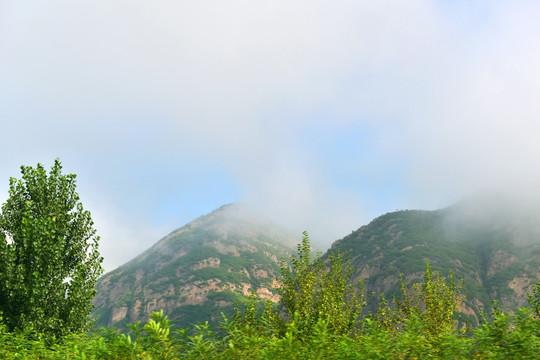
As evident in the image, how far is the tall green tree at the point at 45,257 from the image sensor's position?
18328 mm

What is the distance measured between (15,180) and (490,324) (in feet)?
78.1

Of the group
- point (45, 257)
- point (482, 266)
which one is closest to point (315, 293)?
point (45, 257)

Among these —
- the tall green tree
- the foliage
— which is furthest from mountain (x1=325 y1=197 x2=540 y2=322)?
the tall green tree

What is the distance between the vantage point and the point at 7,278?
18.3 m

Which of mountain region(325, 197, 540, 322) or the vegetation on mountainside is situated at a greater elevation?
mountain region(325, 197, 540, 322)

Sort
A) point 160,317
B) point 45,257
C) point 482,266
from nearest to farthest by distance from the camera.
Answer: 1. point 160,317
2. point 45,257
3. point 482,266

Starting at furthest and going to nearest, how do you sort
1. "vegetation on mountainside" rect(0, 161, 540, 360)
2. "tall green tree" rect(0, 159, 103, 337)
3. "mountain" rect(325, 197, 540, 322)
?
1. "mountain" rect(325, 197, 540, 322)
2. "tall green tree" rect(0, 159, 103, 337)
3. "vegetation on mountainside" rect(0, 161, 540, 360)

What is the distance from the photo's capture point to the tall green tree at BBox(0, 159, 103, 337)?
60.1 feet

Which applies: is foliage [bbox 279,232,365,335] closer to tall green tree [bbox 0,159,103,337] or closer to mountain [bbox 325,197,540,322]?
tall green tree [bbox 0,159,103,337]

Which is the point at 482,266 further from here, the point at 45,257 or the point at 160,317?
the point at 160,317

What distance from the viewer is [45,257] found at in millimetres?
19781

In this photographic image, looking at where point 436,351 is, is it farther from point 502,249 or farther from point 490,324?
point 502,249

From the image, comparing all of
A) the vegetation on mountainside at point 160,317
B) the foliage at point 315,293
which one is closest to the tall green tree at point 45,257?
the vegetation on mountainside at point 160,317

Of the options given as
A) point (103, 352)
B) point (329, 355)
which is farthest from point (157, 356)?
point (329, 355)
